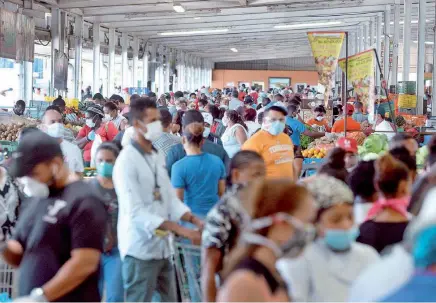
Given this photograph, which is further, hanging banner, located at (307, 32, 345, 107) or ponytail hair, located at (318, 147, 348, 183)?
hanging banner, located at (307, 32, 345, 107)

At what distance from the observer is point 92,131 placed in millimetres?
11344

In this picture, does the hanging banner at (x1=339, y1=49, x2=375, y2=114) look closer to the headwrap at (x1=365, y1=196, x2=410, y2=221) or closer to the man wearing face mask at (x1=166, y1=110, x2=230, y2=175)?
the man wearing face mask at (x1=166, y1=110, x2=230, y2=175)

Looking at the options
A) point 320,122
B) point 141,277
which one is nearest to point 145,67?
point 320,122

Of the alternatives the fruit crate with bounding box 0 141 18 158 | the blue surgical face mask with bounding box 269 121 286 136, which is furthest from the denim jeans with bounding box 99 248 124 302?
the fruit crate with bounding box 0 141 18 158

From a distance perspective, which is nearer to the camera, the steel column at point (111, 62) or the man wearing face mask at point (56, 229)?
the man wearing face mask at point (56, 229)

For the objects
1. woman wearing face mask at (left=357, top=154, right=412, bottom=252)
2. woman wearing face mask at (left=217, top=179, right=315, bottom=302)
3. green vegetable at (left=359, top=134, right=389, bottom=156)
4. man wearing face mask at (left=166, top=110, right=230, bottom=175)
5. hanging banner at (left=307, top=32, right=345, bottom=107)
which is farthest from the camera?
hanging banner at (left=307, top=32, right=345, bottom=107)

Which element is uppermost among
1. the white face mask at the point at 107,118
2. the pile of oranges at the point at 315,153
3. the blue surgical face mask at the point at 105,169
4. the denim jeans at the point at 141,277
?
the white face mask at the point at 107,118

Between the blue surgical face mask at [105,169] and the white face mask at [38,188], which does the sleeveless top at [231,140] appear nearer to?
the blue surgical face mask at [105,169]

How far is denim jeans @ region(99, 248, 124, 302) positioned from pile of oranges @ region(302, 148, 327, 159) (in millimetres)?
6044

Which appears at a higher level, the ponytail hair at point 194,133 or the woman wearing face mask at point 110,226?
the ponytail hair at point 194,133

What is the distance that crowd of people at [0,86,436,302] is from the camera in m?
2.89

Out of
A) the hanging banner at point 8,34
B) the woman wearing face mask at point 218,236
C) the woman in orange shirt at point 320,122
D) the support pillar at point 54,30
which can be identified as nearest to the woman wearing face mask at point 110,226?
the woman wearing face mask at point 218,236

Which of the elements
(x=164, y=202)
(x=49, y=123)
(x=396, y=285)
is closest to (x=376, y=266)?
(x=396, y=285)

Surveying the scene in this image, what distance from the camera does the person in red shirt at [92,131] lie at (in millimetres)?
10391
